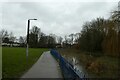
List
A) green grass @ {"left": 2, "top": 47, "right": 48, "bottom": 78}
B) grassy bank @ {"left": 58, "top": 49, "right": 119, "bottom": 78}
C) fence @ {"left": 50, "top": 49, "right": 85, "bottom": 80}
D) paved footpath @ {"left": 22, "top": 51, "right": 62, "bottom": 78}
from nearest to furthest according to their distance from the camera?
fence @ {"left": 50, "top": 49, "right": 85, "bottom": 80} → paved footpath @ {"left": 22, "top": 51, "right": 62, "bottom": 78} → green grass @ {"left": 2, "top": 47, "right": 48, "bottom": 78} → grassy bank @ {"left": 58, "top": 49, "right": 119, "bottom": 78}

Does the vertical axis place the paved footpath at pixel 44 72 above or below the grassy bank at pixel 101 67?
above

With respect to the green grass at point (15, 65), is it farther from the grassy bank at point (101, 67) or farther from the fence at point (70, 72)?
the grassy bank at point (101, 67)

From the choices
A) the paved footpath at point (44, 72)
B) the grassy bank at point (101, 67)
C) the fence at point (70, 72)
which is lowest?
the grassy bank at point (101, 67)

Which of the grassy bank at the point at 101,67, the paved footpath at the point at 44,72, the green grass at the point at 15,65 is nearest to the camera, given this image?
the paved footpath at the point at 44,72

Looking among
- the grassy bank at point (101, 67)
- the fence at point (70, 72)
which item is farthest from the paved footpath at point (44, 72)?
the grassy bank at point (101, 67)

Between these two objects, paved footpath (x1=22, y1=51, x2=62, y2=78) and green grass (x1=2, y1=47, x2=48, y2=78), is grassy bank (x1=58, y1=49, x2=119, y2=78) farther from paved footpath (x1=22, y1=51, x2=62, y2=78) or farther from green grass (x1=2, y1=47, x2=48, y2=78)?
green grass (x1=2, y1=47, x2=48, y2=78)

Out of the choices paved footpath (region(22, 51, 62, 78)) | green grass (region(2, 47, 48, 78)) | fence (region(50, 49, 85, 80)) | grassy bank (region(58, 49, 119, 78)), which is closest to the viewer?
fence (region(50, 49, 85, 80))

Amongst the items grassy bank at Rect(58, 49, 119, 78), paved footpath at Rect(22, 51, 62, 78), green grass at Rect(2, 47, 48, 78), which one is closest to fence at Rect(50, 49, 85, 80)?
paved footpath at Rect(22, 51, 62, 78)

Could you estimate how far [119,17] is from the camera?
28891 mm

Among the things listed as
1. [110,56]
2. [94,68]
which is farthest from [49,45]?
[94,68]

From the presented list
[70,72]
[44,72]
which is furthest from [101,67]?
[70,72]

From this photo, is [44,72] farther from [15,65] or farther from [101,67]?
[101,67]

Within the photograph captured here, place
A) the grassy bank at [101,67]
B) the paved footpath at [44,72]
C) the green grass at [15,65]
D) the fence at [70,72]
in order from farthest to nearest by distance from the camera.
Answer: the grassy bank at [101,67] < the green grass at [15,65] < the paved footpath at [44,72] < the fence at [70,72]

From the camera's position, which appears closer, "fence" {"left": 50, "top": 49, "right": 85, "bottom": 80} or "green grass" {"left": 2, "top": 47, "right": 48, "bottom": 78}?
"fence" {"left": 50, "top": 49, "right": 85, "bottom": 80}
